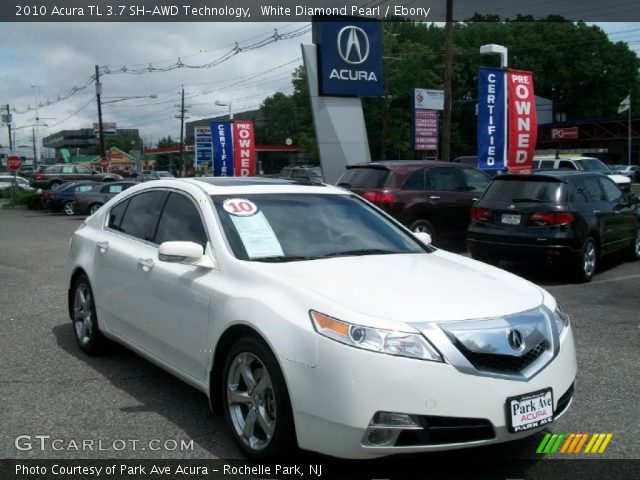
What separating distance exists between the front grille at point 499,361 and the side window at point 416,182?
9.28 metres

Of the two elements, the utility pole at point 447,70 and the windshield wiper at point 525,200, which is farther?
the utility pole at point 447,70

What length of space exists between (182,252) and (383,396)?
5.33 feet

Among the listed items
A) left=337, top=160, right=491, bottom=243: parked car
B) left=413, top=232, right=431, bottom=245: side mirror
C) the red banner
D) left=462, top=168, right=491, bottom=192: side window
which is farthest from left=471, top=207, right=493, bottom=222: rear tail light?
the red banner

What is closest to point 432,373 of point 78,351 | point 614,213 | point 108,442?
point 108,442

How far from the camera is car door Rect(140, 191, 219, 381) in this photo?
162 inches

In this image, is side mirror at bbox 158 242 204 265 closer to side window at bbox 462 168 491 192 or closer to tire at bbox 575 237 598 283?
tire at bbox 575 237 598 283

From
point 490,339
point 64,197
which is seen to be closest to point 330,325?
point 490,339

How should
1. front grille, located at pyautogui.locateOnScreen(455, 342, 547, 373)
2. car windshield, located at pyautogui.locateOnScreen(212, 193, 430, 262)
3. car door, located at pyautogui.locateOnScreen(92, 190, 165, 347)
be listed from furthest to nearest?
car door, located at pyautogui.locateOnScreen(92, 190, 165, 347) < car windshield, located at pyautogui.locateOnScreen(212, 193, 430, 262) < front grille, located at pyautogui.locateOnScreen(455, 342, 547, 373)

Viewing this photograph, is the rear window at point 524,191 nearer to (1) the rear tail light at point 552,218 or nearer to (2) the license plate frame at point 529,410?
(1) the rear tail light at point 552,218

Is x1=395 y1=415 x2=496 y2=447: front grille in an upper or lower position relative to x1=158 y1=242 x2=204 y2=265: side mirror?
lower

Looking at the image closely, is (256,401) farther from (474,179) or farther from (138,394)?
(474,179)

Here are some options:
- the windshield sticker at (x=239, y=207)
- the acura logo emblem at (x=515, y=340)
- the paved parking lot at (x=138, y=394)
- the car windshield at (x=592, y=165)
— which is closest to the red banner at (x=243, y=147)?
the car windshield at (x=592, y=165)

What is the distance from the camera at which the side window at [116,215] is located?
5.70 meters

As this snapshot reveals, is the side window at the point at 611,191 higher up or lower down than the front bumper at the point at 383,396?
higher up
